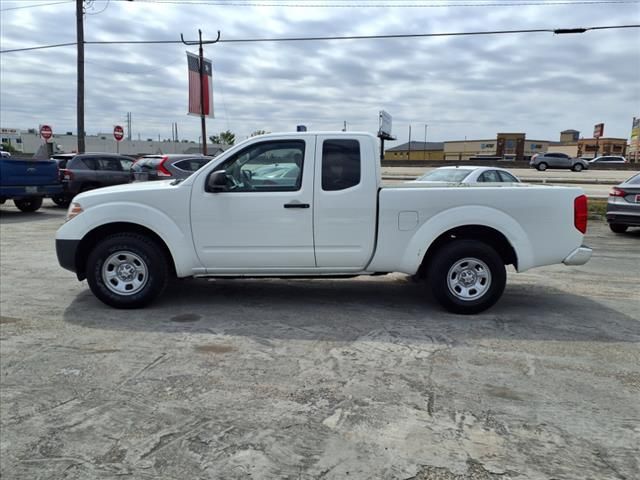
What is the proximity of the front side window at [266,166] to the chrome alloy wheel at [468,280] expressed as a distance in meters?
1.95

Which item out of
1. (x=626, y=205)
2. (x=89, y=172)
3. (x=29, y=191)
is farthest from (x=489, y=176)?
(x=29, y=191)

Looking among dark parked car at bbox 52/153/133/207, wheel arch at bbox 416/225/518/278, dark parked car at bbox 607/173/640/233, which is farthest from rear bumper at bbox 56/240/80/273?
dark parked car at bbox 52/153/133/207

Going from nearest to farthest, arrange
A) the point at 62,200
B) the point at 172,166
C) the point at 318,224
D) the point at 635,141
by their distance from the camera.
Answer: the point at 318,224, the point at 172,166, the point at 62,200, the point at 635,141

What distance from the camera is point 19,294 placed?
6.30 metres

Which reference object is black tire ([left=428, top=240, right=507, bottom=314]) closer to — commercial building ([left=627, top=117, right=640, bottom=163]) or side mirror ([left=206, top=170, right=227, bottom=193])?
side mirror ([left=206, top=170, right=227, bottom=193])

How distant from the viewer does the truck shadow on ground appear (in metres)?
4.90

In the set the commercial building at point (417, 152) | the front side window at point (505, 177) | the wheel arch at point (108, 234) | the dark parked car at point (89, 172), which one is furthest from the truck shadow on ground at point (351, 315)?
the commercial building at point (417, 152)

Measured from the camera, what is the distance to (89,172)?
51.9ft

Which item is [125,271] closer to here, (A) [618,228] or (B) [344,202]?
(B) [344,202]

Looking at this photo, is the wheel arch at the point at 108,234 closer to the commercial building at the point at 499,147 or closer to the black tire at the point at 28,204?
the black tire at the point at 28,204

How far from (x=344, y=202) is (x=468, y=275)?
1531 millimetres

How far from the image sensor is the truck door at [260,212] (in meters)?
5.36

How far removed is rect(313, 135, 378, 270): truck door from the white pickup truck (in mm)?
11

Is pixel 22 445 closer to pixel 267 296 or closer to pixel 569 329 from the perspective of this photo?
pixel 267 296
